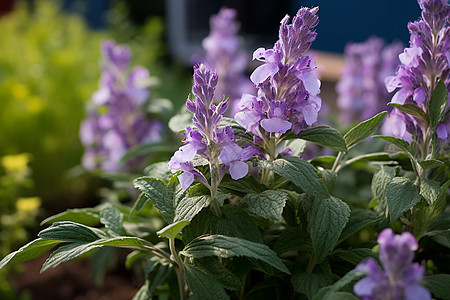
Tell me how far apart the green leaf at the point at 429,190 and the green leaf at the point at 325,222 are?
0.13 meters

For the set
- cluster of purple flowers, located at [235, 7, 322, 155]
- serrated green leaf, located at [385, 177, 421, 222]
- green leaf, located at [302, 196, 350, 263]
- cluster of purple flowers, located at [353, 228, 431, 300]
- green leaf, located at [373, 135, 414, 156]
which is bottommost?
green leaf, located at [302, 196, 350, 263]

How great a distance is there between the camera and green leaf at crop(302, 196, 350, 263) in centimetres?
81

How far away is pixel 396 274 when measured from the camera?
1.94 feet

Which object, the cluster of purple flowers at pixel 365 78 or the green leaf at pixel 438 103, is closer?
the green leaf at pixel 438 103

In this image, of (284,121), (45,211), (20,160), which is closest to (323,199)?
(284,121)

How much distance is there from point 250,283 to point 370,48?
1680mm

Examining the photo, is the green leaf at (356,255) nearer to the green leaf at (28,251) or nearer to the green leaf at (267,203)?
the green leaf at (267,203)

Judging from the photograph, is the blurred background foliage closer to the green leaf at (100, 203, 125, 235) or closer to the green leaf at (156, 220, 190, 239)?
the green leaf at (100, 203, 125, 235)

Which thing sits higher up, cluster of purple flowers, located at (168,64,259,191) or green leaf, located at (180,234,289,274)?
cluster of purple flowers, located at (168,64,259,191)

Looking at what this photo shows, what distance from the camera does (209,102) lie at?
2.63 feet

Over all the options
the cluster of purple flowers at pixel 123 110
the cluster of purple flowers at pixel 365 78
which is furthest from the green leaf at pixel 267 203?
the cluster of purple flowers at pixel 365 78

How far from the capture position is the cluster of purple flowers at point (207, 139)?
31.1 inches

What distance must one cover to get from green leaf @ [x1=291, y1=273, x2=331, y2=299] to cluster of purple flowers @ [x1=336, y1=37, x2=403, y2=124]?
1534mm

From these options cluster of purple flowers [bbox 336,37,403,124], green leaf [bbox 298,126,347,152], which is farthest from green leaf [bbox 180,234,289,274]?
cluster of purple flowers [bbox 336,37,403,124]
